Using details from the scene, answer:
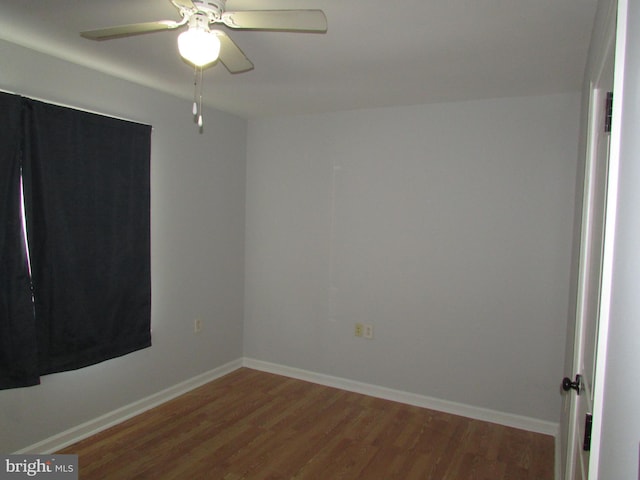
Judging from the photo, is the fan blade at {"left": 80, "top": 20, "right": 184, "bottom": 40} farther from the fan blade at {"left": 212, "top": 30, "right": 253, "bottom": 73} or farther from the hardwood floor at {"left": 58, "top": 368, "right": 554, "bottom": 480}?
the hardwood floor at {"left": 58, "top": 368, "right": 554, "bottom": 480}

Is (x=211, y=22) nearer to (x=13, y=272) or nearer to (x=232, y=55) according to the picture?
(x=232, y=55)

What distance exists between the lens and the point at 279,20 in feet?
5.06

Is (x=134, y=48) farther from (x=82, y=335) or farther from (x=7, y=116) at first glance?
(x=82, y=335)

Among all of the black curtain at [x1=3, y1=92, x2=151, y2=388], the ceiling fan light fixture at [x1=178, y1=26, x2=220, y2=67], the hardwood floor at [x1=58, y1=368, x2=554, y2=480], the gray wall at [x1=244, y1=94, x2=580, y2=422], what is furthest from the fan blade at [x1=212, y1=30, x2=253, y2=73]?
the hardwood floor at [x1=58, y1=368, x2=554, y2=480]

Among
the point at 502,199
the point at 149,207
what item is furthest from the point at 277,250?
the point at 502,199

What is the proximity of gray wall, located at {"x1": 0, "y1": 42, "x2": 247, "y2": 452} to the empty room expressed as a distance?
19 mm

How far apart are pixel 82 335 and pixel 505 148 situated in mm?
3258

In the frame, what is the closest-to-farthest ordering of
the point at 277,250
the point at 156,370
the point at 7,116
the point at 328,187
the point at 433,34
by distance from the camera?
the point at 433,34
the point at 7,116
the point at 156,370
the point at 328,187
the point at 277,250

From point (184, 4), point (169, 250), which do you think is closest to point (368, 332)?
point (169, 250)

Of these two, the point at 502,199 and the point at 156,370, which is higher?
the point at 502,199

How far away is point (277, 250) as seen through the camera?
4168 mm

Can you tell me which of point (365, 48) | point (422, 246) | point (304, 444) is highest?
point (365, 48)

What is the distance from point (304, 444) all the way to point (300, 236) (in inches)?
72.1

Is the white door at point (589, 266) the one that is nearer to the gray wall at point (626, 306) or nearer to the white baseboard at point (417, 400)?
the gray wall at point (626, 306)
